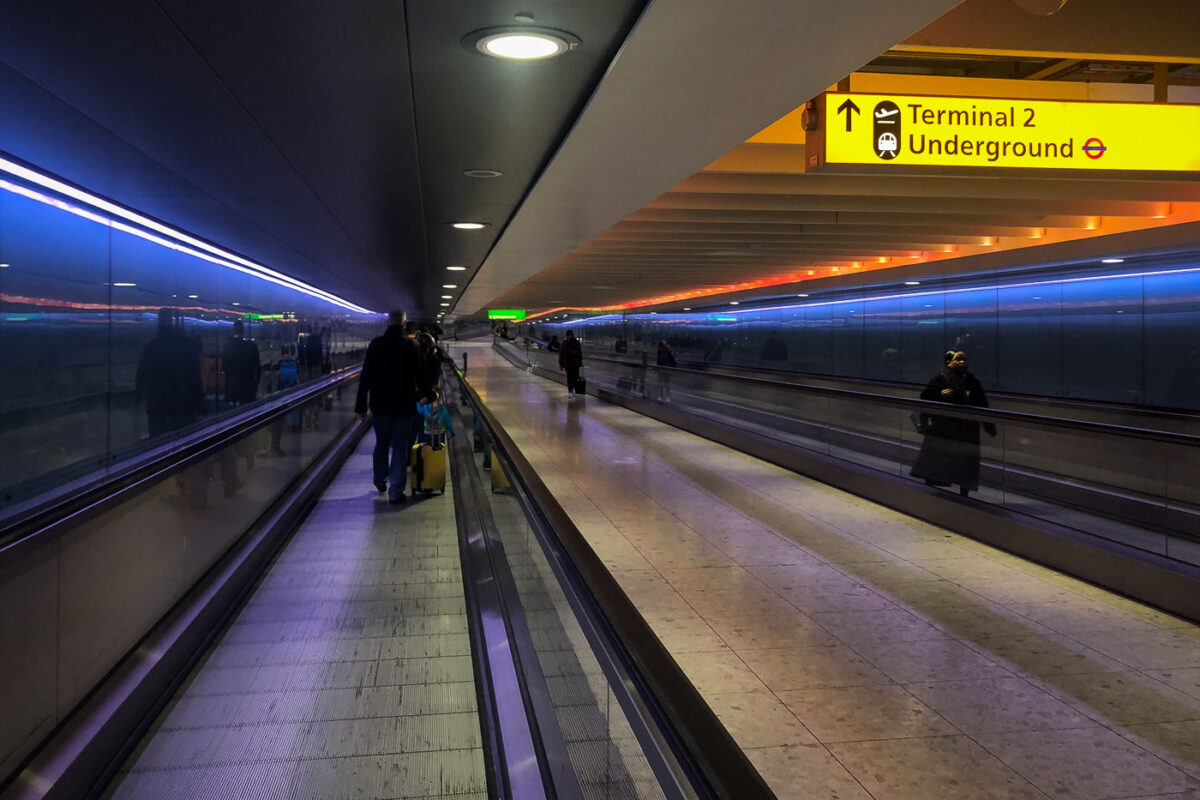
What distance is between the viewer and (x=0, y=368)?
3.80m

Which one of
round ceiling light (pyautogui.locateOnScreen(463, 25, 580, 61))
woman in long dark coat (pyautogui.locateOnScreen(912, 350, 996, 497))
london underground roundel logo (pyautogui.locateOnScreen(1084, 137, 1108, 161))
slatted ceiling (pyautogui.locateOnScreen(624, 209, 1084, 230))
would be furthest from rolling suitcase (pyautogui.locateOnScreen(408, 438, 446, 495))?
london underground roundel logo (pyautogui.locateOnScreen(1084, 137, 1108, 161))

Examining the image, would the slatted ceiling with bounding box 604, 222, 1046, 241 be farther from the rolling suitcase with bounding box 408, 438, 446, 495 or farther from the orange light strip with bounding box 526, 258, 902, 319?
the rolling suitcase with bounding box 408, 438, 446, 495

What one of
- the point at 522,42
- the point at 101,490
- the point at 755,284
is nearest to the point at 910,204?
the point at 522,42

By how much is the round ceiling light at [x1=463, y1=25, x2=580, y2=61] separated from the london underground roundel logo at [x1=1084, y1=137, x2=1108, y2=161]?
3796 millimetres

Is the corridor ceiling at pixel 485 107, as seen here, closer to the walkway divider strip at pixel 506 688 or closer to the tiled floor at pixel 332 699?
the walkway divider strip at pixel 506 688

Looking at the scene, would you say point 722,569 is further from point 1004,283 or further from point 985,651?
point 1004,283

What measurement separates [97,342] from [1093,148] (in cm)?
606

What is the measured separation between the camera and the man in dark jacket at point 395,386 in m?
9.20

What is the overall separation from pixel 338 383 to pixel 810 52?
12.2 metres

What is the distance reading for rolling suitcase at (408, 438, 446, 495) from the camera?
9.81 meters

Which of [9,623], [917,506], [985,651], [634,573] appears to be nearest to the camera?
[9,623]

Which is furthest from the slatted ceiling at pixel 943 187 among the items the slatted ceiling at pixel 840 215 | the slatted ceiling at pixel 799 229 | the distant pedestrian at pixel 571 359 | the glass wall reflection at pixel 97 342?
the distant pedestrian at pixel 571 359

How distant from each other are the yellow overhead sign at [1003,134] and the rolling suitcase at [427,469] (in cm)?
578

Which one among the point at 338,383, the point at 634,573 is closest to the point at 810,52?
the point at 634,573
